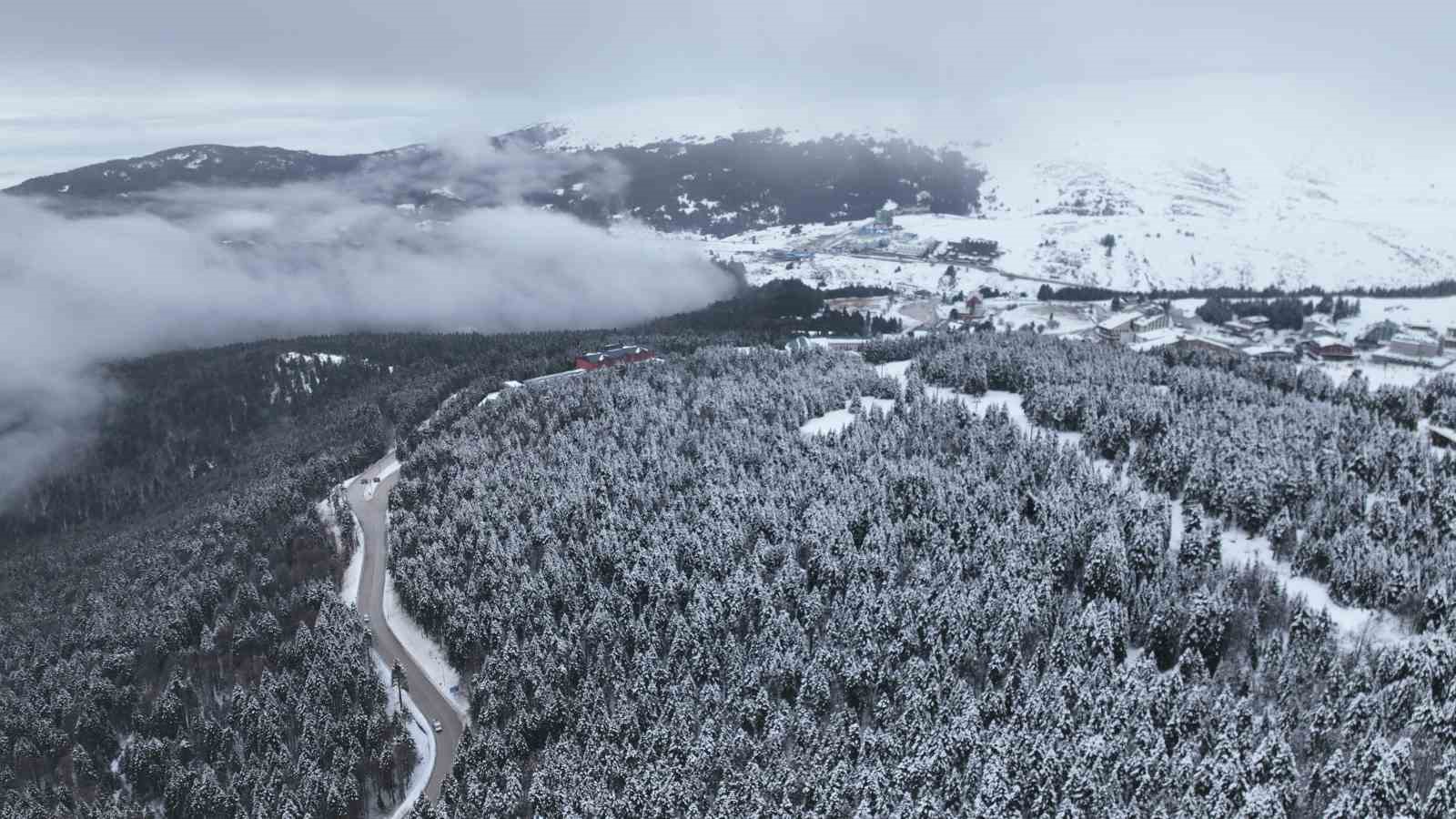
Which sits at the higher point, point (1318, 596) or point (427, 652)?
point (1318, 596)

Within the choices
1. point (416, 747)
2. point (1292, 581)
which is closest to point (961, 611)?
point (1292, 581)

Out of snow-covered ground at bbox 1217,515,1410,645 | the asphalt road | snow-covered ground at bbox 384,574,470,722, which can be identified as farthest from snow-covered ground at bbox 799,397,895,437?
the asphalt road

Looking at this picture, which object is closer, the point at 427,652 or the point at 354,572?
the point at 427,652

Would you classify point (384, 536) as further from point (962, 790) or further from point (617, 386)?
point (962, 790)

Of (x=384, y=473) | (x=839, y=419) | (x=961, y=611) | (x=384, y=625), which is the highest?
(x=839, y=419)

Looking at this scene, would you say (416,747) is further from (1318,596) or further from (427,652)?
(1318,596)

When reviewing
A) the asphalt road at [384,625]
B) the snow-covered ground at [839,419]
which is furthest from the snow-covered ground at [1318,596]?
the asphalt road at [384,625]

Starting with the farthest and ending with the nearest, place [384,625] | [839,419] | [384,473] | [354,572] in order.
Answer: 1. [384,473]
2. [839,419]
3. [354,572]
4. [384,625]
